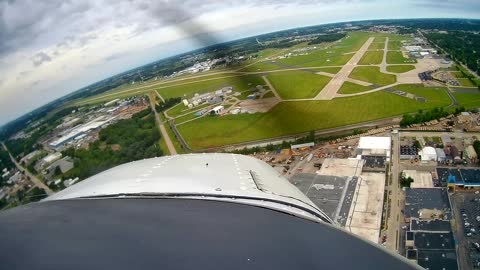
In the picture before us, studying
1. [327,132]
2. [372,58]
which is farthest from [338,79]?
[327,132]

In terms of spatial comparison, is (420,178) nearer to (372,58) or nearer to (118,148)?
(118,148)

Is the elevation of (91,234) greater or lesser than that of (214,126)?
greater

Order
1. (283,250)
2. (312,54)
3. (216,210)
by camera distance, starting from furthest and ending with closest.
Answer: (312,54) < (216,210) < (283,250)

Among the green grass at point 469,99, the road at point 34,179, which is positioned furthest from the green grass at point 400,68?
the road at point 34,179

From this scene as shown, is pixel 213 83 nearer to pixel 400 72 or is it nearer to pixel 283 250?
pixel 400 72

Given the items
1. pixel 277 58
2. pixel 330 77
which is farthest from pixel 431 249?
pixel 277 58

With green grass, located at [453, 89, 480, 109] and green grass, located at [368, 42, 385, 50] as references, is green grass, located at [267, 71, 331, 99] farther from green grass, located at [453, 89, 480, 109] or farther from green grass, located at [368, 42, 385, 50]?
green grass, located at [368, 42, 385, 50]

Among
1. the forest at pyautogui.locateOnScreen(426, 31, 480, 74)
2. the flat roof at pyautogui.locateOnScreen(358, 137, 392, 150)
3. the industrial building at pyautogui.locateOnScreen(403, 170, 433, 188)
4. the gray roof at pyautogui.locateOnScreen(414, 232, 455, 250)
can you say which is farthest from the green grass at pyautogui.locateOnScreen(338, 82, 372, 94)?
the gray roof at pyautogui.locateOnScreen(414, 232, 455, 250)

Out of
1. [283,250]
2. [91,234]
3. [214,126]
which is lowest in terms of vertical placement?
[214,126]
